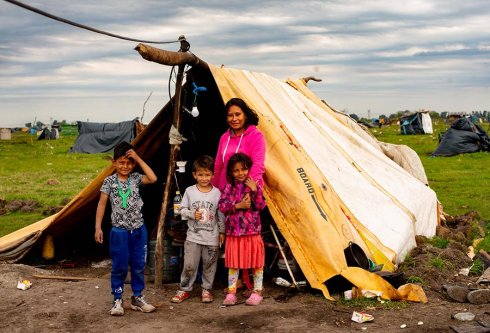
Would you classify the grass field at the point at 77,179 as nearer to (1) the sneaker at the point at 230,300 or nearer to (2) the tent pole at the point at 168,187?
(2) the tent pole at the point at 168,187

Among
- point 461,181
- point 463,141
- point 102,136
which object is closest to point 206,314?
point 461,181

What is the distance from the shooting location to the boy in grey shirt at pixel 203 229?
584cm

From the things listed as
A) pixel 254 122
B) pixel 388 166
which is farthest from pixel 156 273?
pixel 388 166

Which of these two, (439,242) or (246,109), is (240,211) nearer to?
(246,109)

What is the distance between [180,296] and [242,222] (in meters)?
0.93

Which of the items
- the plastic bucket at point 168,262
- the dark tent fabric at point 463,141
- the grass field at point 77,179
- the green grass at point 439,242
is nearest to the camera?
the plastic bucket at point 168,262

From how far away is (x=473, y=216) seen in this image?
1041 cm

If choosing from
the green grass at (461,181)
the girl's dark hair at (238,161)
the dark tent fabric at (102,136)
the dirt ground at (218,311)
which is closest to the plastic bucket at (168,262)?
the dirt ground at (218,311)

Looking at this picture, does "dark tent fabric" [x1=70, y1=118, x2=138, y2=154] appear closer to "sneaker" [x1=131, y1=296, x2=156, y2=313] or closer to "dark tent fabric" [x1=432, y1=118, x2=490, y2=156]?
"dark tent fabric" [x1=432, y1=118, x2=490, y2=156]

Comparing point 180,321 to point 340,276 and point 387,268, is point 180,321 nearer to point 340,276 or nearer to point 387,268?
point 340,276

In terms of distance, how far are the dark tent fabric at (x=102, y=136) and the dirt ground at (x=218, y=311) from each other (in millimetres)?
23632

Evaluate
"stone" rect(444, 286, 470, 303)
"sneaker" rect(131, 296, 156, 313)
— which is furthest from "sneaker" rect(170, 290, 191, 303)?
"stone" rect(444, 286, 470, 303)

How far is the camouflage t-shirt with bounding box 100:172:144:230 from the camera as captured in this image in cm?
545

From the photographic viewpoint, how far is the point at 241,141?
605 cm
